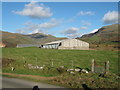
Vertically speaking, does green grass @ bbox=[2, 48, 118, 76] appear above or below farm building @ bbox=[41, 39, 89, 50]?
below

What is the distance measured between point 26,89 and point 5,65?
1699 cm

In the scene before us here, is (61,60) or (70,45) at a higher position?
(70,45)

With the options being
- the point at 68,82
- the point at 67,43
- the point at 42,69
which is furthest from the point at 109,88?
the point at 67,43

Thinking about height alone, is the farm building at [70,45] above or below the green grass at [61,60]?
above

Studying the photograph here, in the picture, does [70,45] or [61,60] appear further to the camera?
[70,45]

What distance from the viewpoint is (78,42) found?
67.6 meters

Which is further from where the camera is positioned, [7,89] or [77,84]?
[77,84]

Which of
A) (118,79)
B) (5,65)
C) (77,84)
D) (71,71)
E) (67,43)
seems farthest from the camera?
(67,43)

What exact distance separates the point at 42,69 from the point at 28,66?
348 cm

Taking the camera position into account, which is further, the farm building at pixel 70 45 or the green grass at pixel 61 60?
the farm building at pixel 70 45

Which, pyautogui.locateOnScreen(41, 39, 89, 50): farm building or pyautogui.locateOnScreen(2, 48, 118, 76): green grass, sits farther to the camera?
pyautogui.locateOnScreen(41, 39, 89, 50): farm building

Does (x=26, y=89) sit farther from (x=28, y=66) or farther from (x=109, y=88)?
(x=28, y=66)

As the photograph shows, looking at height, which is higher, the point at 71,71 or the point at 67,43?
the point at 67,43

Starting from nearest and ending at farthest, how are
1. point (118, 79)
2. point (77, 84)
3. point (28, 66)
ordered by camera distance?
point (77, 84) → point (118, 79) → point (28, 66)
